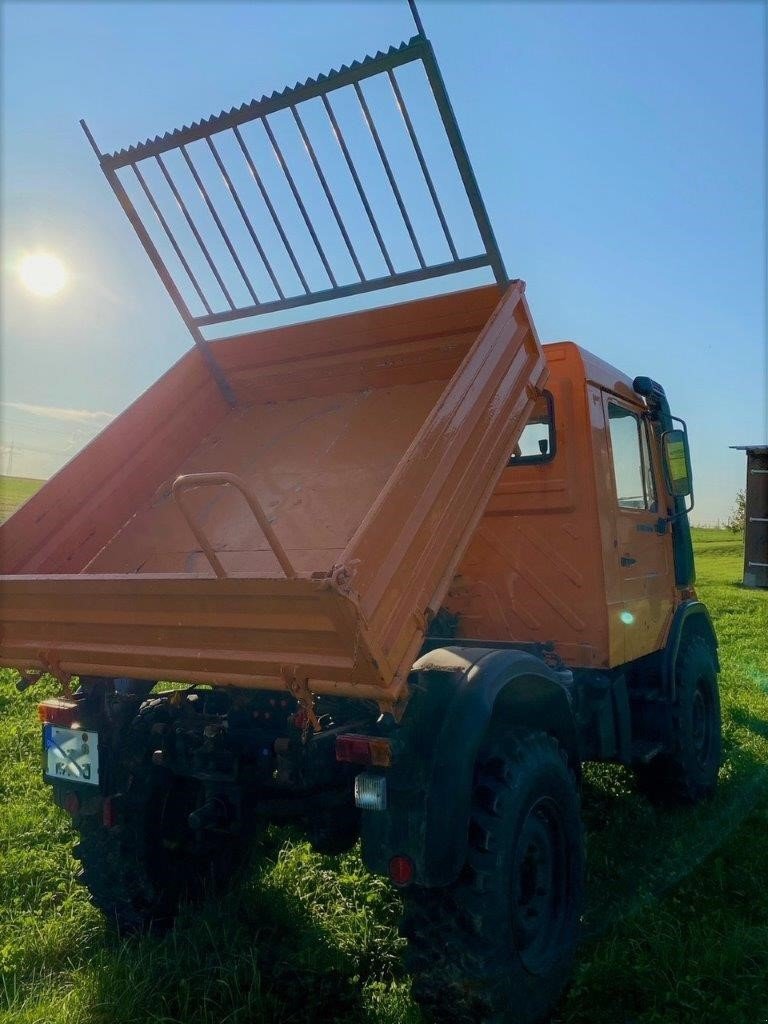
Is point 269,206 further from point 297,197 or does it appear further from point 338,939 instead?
point 338,939

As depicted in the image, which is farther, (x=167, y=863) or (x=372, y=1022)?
(x=167, y=863)

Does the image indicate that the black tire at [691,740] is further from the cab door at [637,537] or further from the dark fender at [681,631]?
the cab door at [637,537]

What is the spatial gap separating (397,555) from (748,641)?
959cm

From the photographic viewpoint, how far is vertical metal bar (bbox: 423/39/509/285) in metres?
2.93

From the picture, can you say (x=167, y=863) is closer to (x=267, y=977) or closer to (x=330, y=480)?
(x=267, y=977)

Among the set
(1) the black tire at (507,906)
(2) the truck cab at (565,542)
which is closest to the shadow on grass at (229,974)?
(1) the black tire at (507,906)

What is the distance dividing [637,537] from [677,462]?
692mm

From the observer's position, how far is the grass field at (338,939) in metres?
2.88

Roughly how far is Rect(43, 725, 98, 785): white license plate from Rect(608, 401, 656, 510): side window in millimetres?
2827

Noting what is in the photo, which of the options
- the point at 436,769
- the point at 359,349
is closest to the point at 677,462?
the point at 359,349

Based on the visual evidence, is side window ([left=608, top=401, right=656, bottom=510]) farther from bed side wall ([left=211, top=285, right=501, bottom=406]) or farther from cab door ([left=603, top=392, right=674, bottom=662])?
bed side wall ([left=211, top=285, right=501, bottom=406])

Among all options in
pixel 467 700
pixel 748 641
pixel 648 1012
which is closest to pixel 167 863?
pixel 467 700

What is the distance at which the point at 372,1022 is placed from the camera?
9.24 feet

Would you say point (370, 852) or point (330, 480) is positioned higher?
point (330, 480)
